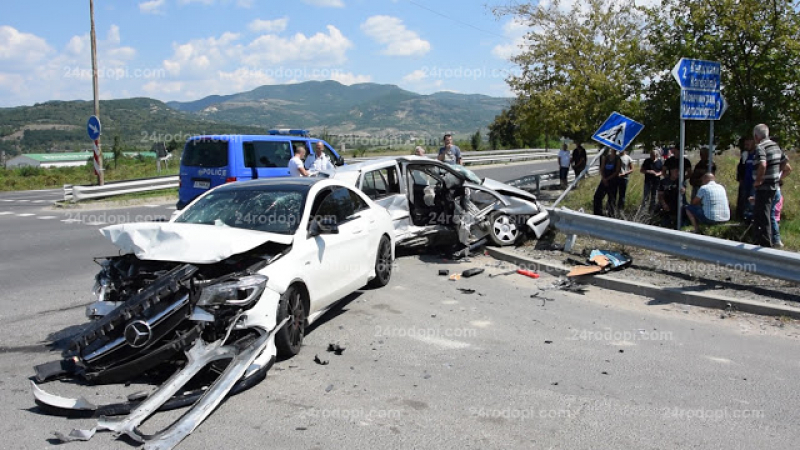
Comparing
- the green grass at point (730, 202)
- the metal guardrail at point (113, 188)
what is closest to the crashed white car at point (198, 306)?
the green grass at point (730, 202)

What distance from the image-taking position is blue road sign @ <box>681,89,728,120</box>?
9.59m

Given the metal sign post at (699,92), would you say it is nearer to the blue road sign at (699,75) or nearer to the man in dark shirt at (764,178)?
the blue road sign at (699,75)

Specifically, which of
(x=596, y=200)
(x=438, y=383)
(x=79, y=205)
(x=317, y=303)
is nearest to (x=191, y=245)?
(x=317, y=303)

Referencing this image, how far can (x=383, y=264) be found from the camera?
827cm

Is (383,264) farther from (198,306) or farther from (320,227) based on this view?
(198,306)

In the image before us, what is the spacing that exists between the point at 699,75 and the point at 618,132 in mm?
1640

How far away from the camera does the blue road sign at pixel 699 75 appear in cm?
960

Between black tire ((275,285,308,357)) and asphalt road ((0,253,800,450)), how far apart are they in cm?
13

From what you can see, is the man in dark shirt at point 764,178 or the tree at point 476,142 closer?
the man in dark shirt at point 764,178

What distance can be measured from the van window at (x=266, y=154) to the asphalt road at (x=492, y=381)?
6.67 metres

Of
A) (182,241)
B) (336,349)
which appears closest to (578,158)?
(336,349)

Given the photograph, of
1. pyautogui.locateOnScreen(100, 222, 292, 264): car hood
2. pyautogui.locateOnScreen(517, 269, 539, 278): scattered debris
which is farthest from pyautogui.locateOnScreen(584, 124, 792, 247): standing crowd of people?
pyautogui.locateOnScreen(100, 222, 292, 264): car hood

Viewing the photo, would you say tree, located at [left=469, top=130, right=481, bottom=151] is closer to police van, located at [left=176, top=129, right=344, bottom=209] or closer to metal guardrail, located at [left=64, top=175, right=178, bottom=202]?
metal guardrail, located at [left=64, top=175, right=178, bottom=202]

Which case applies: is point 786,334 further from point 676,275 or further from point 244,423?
point 244,423
